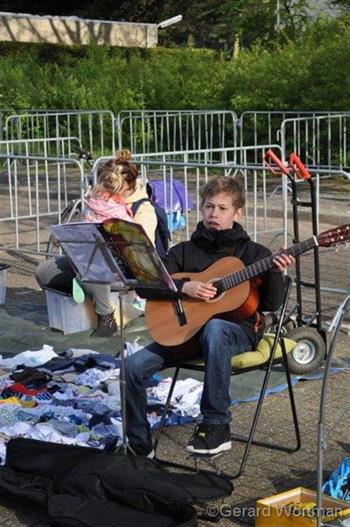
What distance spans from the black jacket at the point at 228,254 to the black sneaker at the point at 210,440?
49 cm

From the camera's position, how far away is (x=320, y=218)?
13703 mm

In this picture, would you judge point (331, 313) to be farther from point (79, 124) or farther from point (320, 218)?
point (79, 124)

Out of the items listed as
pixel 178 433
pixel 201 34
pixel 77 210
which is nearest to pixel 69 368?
pixel 178 433

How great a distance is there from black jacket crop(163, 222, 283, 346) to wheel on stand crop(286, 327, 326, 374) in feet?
4.83

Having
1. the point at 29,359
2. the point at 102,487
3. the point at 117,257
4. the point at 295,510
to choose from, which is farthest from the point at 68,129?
the point at 295,510

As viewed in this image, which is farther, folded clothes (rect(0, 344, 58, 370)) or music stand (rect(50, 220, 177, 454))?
folded clothes (rect(0, 344, 58, 370))

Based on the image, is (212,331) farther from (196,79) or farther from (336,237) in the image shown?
(196,79)

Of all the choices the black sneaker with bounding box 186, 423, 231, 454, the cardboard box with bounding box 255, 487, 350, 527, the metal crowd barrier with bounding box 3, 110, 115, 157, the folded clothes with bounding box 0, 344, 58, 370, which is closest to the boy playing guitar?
the black sneaker with bounding box 186, 423, 231, 454

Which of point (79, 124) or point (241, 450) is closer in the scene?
point (241, 450)

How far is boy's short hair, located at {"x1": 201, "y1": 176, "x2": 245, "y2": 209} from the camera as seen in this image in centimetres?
538

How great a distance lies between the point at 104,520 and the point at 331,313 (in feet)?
14.2

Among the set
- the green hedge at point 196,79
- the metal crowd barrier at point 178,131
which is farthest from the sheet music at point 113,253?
the metal crowd barrier at point 178,131

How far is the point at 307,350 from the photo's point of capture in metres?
6.82

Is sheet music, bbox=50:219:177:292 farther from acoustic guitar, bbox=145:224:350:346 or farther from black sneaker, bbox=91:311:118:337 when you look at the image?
black sneaker, bbox=91:311:118:337
